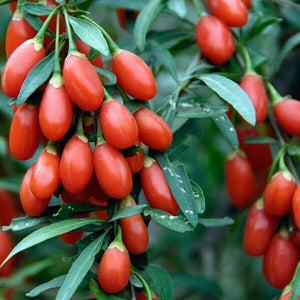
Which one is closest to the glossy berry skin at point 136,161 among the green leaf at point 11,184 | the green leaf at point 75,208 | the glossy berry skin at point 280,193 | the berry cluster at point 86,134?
the berry cluster at point 86,134

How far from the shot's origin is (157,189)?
4.47 ft

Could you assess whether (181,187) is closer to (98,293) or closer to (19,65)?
(98,293)

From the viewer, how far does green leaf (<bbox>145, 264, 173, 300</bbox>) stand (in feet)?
4.74

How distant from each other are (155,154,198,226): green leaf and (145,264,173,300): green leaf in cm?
19

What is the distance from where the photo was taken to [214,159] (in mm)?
2828

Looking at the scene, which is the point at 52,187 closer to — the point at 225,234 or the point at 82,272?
the point at 82,272

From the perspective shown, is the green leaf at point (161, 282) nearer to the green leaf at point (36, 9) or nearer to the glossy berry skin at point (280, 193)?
the glossy berry skin at point (280, 193)

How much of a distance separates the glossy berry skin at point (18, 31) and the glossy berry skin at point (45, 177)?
0.26 meters

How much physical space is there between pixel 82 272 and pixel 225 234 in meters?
1.46

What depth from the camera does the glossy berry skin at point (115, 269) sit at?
1276 mm

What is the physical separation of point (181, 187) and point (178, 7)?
0.53m

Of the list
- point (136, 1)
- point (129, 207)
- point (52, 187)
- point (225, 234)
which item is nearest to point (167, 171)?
point (129, 207)

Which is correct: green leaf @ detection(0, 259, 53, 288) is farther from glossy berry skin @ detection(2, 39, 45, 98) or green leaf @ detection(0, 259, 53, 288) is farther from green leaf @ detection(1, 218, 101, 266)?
glossy berry skin @ detection(2, 39, 45, 98)

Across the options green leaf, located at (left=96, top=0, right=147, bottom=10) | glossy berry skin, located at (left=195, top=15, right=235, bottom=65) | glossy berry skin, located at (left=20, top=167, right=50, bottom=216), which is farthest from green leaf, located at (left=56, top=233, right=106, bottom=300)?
green leaf, located at (left=96, top=0, right=147, bottom=10)
